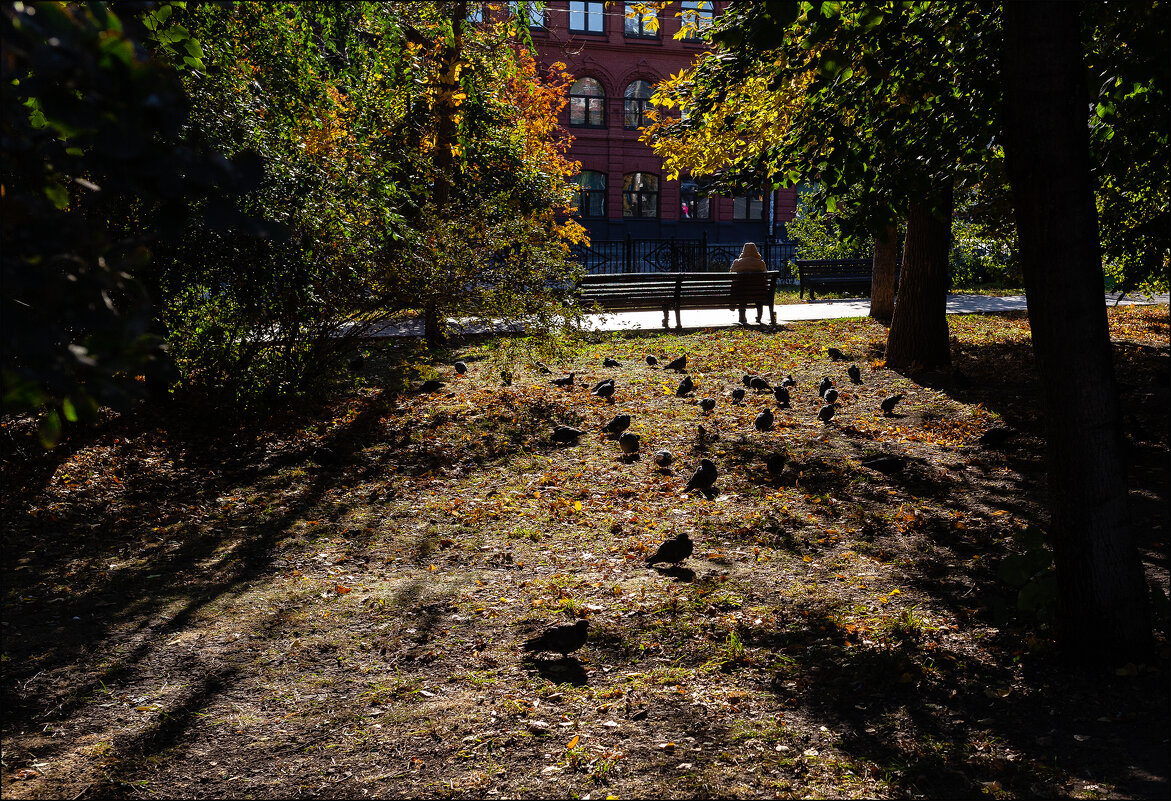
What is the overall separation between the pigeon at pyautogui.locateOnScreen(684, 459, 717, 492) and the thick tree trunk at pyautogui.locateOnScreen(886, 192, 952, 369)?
467 cm

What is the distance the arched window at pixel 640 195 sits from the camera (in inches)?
1544

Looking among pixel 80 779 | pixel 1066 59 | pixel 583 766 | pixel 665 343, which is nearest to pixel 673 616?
pixel 583 766

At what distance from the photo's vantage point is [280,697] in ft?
11.7

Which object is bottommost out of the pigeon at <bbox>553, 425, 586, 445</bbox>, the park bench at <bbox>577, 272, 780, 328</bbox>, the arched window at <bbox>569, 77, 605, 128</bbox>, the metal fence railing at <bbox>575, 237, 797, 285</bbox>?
the pigeon at <bbox>553, 425, 586, 445</bbox>

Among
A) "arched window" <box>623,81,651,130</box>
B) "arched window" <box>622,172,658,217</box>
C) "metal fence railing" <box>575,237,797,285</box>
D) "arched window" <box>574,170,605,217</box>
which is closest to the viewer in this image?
"metal fence railing" <box>575,237,797,285</box>

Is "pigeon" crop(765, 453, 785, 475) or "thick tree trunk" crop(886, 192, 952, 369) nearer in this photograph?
"pigeon" crop(765, 453, 785, 475)

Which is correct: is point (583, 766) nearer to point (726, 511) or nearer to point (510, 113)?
point (726, 511)

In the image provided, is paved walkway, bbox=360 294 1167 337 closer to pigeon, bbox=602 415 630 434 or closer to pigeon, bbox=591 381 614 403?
pigeon, bbox=591 381 614 403

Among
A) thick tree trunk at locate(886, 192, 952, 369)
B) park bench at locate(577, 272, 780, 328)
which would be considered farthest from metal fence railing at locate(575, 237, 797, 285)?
thick tree trunk at locate(886, 192, 952, 369)

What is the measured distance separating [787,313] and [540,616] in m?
13.6

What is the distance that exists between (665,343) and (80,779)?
10380 mm

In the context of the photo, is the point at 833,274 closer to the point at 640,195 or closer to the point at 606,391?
the point at 606,391

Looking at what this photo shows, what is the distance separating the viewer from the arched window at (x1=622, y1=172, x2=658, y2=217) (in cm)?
3922

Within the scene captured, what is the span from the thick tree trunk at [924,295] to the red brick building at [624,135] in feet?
92.1
